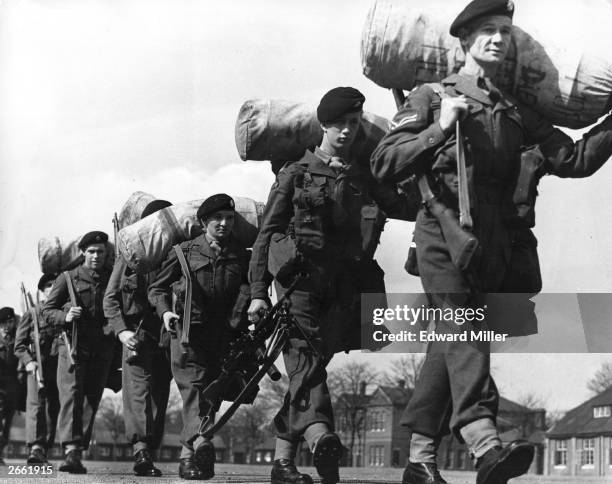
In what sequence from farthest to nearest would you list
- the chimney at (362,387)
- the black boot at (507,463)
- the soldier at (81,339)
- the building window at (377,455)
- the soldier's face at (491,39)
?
the soldier at (81,339) < the building window at (377,455) < the chimney at (362,387) < the soldier's face at (491,39) < the black boot at (507,463)

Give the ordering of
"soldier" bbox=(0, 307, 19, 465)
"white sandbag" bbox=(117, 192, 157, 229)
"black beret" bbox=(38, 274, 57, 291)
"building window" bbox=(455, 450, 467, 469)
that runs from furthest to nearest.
A: "soldier" bbox=(0, 307, 19, 465) → "black beret" bbox=(38, 274, 57, 291) → "white sandbag" bbox=(117, 192, 157, 229) → "building window" bbox=(455, 450, 467, 469)

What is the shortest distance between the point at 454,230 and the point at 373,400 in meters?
2.23

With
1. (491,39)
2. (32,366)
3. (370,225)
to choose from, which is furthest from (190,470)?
(32,366)

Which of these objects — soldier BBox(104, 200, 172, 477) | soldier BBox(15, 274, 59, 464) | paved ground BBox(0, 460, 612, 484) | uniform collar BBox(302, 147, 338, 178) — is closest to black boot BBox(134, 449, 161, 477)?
soldier BBox(104, 200, 172, 477)

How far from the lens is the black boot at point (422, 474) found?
5.67 metres

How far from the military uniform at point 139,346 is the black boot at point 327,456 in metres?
3.44

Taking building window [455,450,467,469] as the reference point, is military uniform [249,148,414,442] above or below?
above

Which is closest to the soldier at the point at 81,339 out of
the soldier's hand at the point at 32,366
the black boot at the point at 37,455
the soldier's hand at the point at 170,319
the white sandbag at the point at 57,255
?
the white sandbag at the point at 57,255

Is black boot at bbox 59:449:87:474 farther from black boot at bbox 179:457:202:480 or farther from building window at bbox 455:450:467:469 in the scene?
building window at bbox 455:450:467:469

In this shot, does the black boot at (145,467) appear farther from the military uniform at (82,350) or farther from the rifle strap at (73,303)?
the rifle strap at (73,303)

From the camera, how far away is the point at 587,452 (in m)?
6.79

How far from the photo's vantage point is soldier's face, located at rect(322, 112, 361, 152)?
682 cm

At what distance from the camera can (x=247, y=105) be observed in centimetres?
733

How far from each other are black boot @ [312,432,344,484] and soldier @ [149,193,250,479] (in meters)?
1.82
